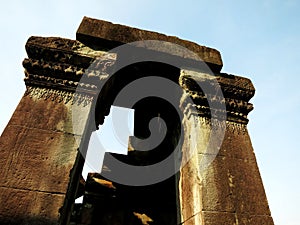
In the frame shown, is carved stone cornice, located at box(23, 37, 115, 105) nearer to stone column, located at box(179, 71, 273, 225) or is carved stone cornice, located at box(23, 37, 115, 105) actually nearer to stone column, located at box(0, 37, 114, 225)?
stone column, located at box(0, 37, 114, 225)

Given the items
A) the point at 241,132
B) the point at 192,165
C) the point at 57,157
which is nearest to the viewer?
the point at 57,157

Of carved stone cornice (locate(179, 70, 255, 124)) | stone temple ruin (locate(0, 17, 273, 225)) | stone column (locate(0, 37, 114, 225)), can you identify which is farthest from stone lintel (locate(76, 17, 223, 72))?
carved stone cornice (locate(179, 70, 255, 124))

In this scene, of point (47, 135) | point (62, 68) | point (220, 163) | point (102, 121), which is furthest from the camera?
point (102, 121)

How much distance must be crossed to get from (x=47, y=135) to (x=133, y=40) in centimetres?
155

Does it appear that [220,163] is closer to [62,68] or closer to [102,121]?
[102,121]

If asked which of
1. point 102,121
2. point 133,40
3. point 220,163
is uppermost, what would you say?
point 133,40

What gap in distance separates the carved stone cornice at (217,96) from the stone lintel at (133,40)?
25 cm

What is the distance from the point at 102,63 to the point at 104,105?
2.20 ft

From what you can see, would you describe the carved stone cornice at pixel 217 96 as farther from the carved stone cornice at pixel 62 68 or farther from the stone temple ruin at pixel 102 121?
the carved stone cornice at pixel 62 68

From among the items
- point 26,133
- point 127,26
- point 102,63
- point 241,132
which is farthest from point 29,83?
point 241,132

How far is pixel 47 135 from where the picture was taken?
92.0 inches

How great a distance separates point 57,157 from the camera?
224cm

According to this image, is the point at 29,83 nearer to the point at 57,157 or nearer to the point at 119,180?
the point at 57,157

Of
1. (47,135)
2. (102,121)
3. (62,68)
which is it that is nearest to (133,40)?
(62,68)
